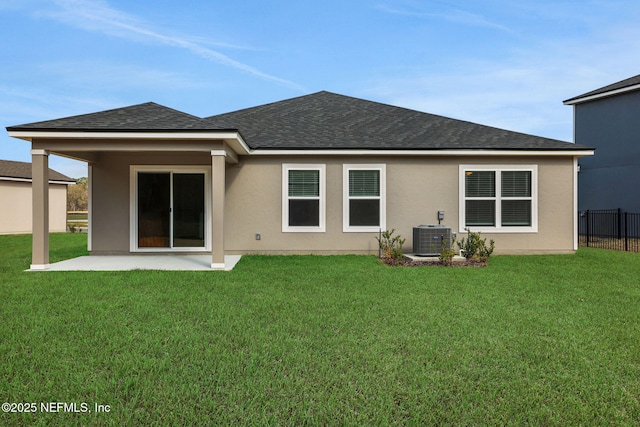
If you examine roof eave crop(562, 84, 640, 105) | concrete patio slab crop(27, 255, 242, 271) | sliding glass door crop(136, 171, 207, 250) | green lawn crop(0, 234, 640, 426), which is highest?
roof eave crop(562, 84, 640, 105)

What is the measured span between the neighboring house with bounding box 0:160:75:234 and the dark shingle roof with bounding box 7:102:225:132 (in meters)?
15.7

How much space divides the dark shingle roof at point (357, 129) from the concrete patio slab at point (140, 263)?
134 inches

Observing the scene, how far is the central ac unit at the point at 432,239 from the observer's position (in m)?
10.1

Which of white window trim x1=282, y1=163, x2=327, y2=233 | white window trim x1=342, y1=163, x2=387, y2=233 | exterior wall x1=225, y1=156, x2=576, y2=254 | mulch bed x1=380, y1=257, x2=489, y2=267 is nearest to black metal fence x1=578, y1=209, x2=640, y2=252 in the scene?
exterior wall x1=225, y1=156, x2=576, y2=254

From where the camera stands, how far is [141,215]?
11.1 m

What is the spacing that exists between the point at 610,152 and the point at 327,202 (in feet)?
52.3

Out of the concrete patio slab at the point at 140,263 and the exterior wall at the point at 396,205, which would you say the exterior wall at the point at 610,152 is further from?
the concrete patio slab at the point at 140,263

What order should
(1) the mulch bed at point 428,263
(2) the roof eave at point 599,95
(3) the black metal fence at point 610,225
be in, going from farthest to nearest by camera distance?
(2) the roof eave at point 599,95, (3) the black metal fence at point 610,225, (1) the mulch bed at point 428,263

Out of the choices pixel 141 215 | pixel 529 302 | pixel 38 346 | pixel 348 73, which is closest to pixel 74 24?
pixel 141 215

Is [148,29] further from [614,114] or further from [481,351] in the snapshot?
[614,114]

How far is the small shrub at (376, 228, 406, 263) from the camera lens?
31.8 ft

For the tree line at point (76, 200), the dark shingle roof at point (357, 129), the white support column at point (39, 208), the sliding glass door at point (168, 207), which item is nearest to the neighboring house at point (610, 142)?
the dark shingle roof at point (357, 129)

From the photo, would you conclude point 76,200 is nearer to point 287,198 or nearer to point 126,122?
point 126,122

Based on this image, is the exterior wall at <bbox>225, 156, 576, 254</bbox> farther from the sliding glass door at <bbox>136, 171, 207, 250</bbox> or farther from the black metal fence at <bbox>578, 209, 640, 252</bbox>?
the black metal fence at <bbox>578, 209, 640, 252</bbox>
